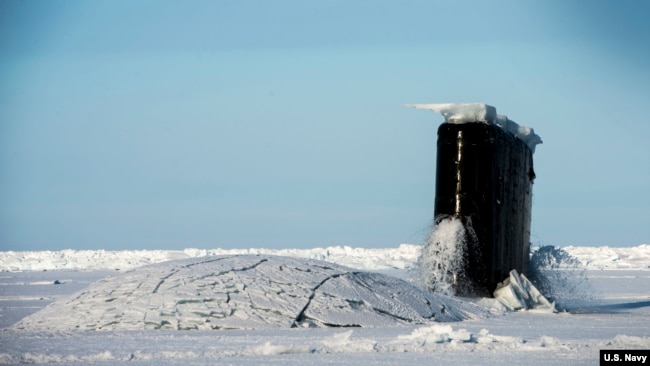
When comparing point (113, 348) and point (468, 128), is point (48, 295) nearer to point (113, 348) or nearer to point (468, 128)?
point (468, 128)

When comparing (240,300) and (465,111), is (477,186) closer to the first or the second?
(465,111)

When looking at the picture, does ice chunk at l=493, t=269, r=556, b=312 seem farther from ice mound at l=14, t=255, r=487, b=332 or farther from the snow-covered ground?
ice mound at l=14, t=255, r=487, b=332

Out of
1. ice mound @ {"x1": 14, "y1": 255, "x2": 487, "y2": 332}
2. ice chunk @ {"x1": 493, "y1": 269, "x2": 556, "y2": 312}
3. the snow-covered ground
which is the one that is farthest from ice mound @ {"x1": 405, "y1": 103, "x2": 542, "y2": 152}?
ice mound @ {"x1": 14, "y1": 255, "x2": 487, "y2": 332}

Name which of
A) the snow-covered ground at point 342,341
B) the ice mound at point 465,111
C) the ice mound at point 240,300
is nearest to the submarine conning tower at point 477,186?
the ice mound at point 465,111

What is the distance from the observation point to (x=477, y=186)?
555 inches

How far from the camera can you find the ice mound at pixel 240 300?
1038 centimetres

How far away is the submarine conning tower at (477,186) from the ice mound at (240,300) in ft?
6.08

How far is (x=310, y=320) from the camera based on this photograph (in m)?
10.6

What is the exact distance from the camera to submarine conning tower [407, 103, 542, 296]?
553 inches

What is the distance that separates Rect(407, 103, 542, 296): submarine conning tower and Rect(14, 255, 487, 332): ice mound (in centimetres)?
185

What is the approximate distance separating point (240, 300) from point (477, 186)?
4.66m

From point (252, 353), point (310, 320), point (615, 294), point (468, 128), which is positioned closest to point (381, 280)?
point (310, 320)

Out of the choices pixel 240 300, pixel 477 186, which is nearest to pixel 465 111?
pixel 477 186

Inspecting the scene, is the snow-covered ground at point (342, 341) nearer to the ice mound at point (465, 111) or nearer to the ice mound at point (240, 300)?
the ice mound at point (240, 300)
